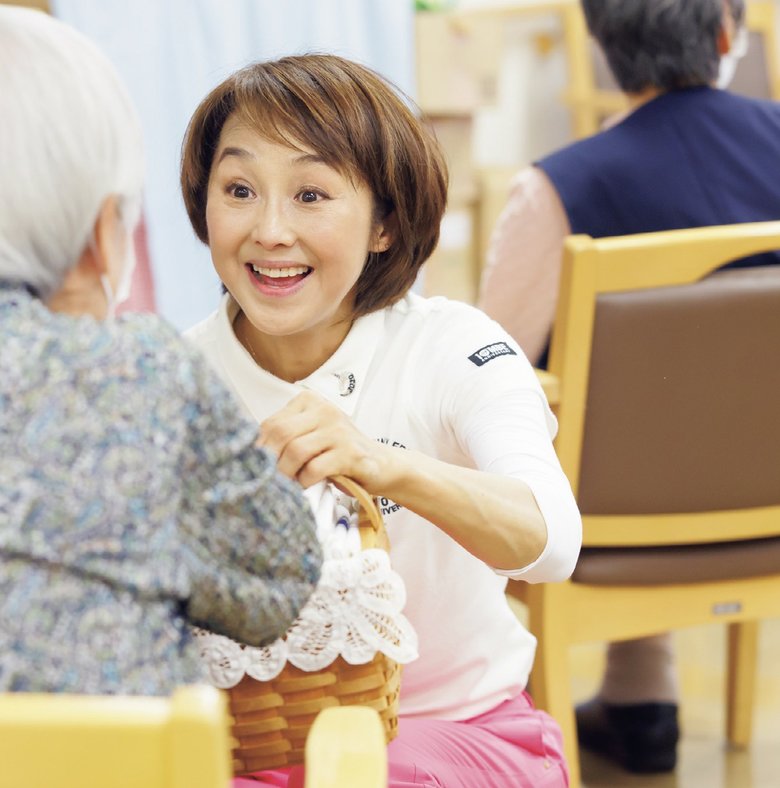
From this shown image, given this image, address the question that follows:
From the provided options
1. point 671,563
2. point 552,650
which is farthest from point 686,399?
point 552,650

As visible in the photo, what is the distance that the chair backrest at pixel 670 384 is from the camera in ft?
Result: 5.31

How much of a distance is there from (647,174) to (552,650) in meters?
0.81

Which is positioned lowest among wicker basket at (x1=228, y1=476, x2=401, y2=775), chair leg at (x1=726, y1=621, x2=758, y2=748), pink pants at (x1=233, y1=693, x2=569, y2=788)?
chair leg at (x1=726, y1=621, x2=758, y2=748)

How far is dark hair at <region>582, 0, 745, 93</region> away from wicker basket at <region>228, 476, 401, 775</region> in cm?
142

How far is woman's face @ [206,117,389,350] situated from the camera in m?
1.31

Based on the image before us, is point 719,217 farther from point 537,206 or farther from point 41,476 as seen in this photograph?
point 41,476

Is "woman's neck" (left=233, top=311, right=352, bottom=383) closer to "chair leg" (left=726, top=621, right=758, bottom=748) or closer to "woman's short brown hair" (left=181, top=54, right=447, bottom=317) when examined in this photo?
"woman's short brown hair" (left=181, top=54, right=447, bottom=317)

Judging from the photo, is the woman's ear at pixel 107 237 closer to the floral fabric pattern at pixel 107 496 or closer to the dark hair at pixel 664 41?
the floral fabric pattern at pixel 107 496

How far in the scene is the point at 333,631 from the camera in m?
0.97

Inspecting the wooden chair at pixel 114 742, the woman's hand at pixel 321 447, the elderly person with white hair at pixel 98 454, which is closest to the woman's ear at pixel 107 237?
the elderly person with white hair at pixel 98 454

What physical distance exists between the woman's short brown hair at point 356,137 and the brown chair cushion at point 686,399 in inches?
13.3

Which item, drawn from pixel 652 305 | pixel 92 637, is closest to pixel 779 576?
pixel 652 305

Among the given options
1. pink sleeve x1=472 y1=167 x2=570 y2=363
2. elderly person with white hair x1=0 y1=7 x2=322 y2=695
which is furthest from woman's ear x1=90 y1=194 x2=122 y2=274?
pink sleeve x1=472 y1=167 x2=570 y2=363

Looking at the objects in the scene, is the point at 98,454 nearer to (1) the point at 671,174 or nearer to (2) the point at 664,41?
(1) the point at 671,174
